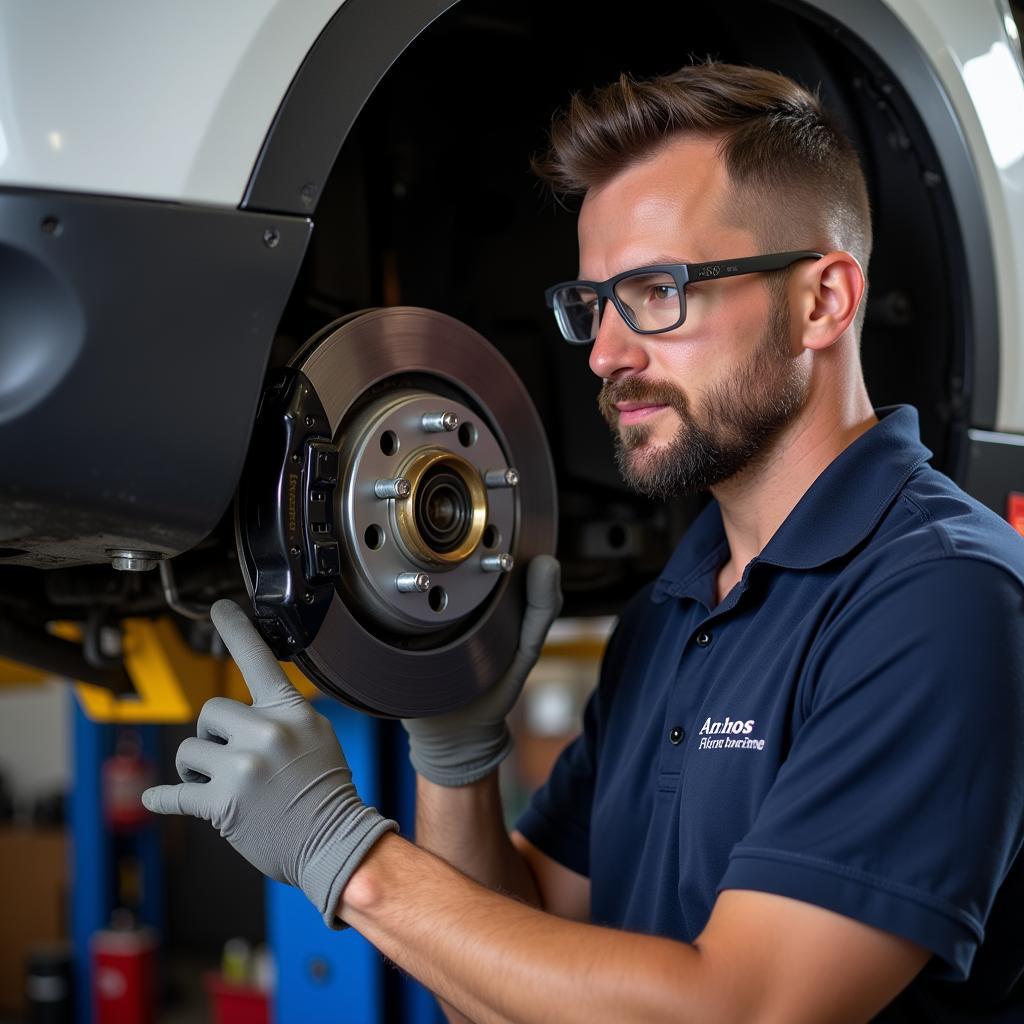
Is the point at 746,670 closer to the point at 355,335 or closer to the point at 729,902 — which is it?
the point at 729,902

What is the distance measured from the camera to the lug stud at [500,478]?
0.87 m

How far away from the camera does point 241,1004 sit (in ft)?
9.12

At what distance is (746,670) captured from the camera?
33.4 inches

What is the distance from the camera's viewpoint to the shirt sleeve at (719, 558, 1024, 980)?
64 cm

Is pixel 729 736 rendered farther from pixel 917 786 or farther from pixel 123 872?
pixel 123 872

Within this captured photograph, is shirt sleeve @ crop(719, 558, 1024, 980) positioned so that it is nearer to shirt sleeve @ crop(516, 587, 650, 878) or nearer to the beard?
the beard

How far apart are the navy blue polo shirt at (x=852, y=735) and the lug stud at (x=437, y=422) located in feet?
0.85

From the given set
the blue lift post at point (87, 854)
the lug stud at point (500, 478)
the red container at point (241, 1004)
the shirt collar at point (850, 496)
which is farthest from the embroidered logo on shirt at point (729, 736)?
the blue lift post at point (87, 854)

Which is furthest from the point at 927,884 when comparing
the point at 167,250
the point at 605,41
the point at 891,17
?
the point at 605,41

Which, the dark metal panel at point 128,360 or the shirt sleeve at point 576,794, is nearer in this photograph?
the dark metal panel at point 128,360

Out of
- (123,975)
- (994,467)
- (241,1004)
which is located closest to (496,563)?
(994,467)

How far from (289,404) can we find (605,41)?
64cm

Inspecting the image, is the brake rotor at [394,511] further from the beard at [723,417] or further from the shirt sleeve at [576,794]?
the shirt sleeve at [576,794]

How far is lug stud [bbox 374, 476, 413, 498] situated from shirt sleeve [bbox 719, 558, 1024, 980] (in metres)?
0.30
